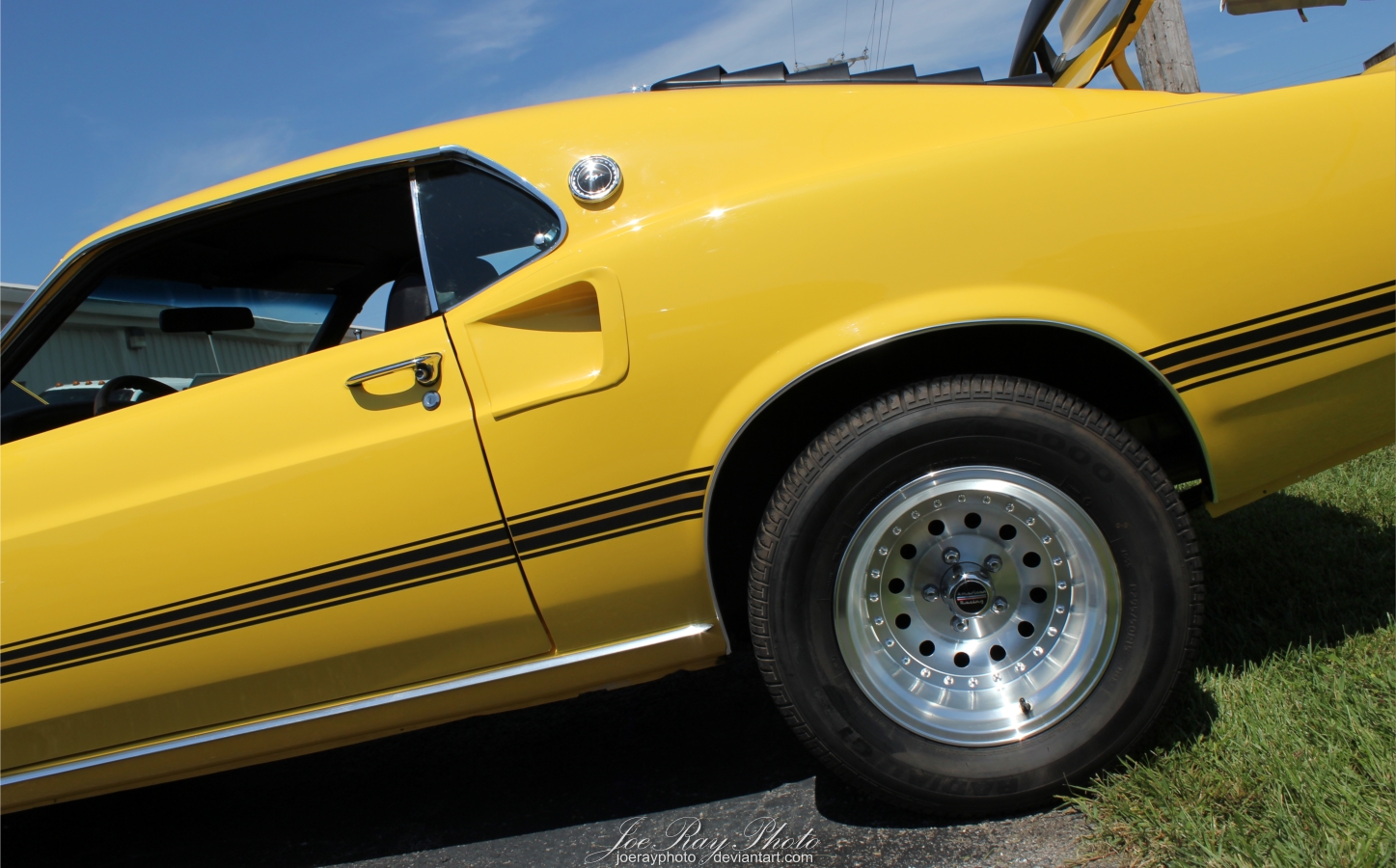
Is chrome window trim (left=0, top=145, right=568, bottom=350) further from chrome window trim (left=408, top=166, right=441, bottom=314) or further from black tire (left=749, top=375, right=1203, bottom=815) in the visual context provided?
black tire (left=749, top=375, right=1203, bottom=815)

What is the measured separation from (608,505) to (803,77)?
112 centimetres

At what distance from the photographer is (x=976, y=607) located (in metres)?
1.90

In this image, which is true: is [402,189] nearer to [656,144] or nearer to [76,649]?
[656,144]

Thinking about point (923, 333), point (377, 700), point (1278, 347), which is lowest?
point (377, 700)

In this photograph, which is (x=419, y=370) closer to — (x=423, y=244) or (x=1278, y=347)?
(x=423, y=244)

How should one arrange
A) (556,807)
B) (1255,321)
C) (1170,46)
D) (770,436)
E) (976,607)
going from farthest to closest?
(1170,46) < (556,807) < (770,436) < (976,607) < (1255,321)

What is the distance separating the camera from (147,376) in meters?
2.31

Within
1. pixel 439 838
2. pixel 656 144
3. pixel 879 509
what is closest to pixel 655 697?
pixel 439 838

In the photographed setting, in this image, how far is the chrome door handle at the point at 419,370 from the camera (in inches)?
72.9

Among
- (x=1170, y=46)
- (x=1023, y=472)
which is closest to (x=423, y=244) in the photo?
(x=1023, y=472)

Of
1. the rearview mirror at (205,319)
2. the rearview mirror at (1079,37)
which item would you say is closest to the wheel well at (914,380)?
the rearview mirror at (1079,37)

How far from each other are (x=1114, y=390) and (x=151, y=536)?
7.10 feet

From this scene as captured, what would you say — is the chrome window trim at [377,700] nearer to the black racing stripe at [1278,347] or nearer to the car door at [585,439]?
the car door at [585,439]

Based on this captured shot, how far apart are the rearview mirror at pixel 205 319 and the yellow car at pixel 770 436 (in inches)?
13.5
